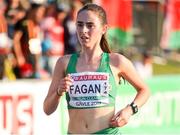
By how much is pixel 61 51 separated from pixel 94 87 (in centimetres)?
824

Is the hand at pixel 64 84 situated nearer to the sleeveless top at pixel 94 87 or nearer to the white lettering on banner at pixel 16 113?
the sleeveless top at pixel 94 87

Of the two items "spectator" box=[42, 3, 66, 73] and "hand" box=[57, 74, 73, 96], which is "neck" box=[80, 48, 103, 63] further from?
"spectator" box=[42, 3, 66, 73]

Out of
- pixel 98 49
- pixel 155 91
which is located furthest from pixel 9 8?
pixel 98 49

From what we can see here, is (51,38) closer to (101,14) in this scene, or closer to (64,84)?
(101,14)

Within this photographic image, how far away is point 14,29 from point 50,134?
11.7 feet

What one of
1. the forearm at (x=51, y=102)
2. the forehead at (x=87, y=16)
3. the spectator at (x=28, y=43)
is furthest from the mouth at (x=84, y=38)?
the spectator at (x=28, y=43)

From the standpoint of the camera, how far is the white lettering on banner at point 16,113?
8906 millimetres

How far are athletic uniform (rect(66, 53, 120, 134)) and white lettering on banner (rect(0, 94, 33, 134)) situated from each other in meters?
4.02

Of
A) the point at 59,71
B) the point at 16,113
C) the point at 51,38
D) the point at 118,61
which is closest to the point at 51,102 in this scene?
the point at 59,71

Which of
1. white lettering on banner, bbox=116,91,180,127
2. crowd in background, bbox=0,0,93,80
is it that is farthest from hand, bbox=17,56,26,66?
white lettering on banner, bbox=116,91,180,127

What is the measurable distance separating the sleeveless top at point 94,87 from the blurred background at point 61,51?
4.02m

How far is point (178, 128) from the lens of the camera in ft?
34.2

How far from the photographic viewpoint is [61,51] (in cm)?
1320

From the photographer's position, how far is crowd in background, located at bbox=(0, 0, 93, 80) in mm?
12014
